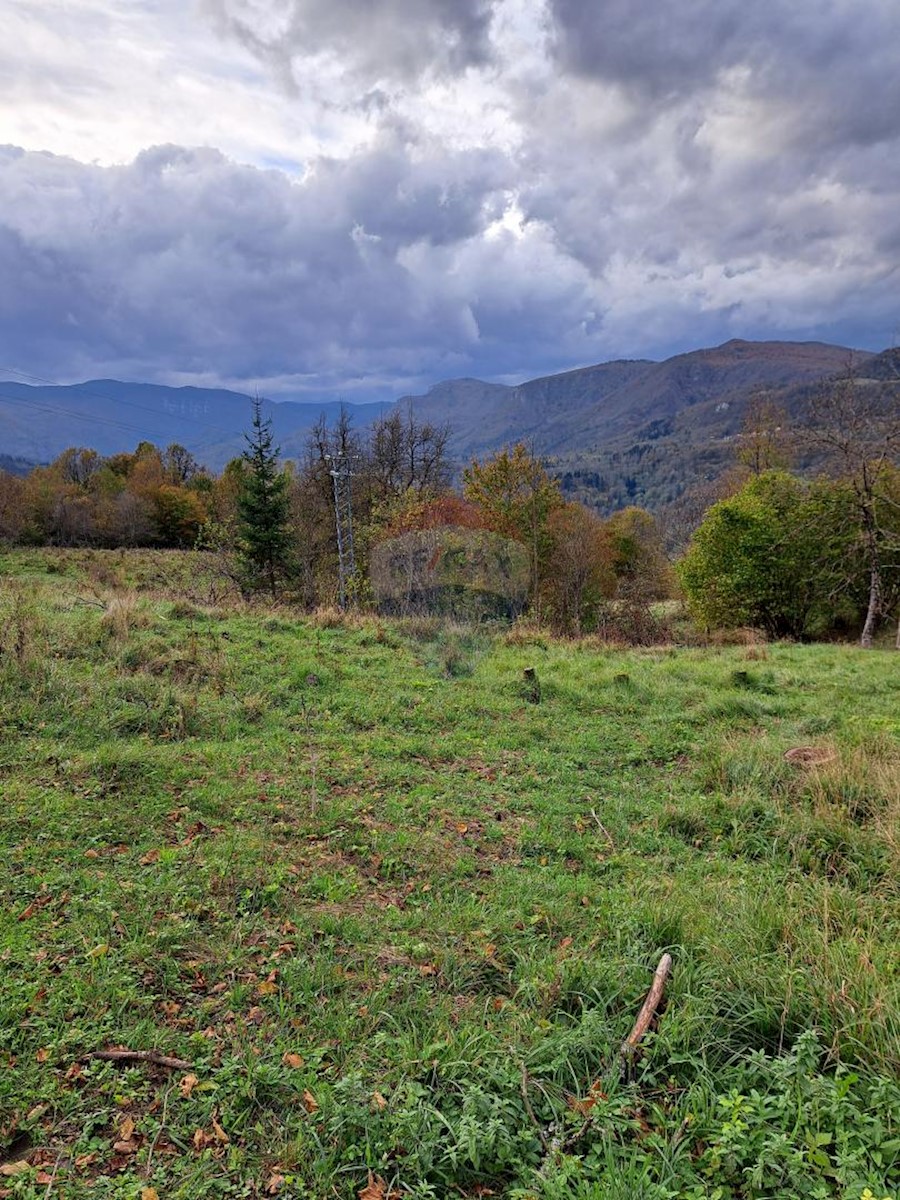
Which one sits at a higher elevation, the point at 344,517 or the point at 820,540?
the point at 344,517

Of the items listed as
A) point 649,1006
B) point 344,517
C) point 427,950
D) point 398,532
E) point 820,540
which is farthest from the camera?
point 344,517

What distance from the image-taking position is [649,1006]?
125 inches

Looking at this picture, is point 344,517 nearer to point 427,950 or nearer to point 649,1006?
point 427,950

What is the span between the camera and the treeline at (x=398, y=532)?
80.4ft

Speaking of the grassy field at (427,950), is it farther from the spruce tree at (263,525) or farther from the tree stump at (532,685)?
the spruce tree at (263,525)

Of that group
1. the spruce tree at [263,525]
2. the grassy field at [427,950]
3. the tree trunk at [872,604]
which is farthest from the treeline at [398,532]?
the grassy field at [427,950]

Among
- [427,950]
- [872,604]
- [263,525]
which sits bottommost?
[427,950]

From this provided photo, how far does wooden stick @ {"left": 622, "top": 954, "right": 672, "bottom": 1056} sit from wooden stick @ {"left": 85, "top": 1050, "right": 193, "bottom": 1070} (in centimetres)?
213

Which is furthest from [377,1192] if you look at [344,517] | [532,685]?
[344,517]

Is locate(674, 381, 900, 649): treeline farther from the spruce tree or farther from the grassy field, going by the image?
the spruce tree

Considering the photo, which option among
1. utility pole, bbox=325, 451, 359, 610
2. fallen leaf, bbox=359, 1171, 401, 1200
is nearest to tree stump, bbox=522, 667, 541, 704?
fallen leaf, bbox=359, 1171, 401, 1200

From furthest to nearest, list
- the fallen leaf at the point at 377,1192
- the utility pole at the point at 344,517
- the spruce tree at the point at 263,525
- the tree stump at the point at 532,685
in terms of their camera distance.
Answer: the spruce tree at the point at 263,525 < the utility pole at the point at 344,517 < the tree stump at the point at 532,685 < the fallen leaf at the point at 377,1192

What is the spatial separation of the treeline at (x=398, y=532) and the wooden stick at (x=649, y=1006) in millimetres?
18869

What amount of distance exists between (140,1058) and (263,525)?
100 feet
